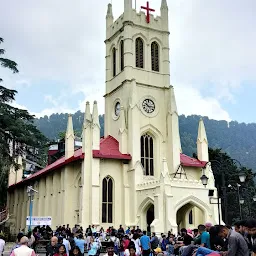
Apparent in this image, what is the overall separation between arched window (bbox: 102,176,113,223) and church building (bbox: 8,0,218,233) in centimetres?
9

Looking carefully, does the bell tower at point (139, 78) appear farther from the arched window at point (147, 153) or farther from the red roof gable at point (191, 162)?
the red roof gable at point (191, 162)

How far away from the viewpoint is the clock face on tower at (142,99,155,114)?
133ft

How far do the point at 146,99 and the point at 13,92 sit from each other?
1315 cm

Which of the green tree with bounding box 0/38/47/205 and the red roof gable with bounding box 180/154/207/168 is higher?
the green tree with bounding box 0/38/47/205

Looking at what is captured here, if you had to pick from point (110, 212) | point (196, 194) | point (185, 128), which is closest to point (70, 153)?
point (110, 212)

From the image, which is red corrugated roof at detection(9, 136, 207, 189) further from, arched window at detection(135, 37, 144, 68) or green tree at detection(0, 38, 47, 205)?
arched window at detection(135, 37, 144, 68)

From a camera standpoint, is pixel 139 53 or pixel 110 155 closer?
pixel 110 155

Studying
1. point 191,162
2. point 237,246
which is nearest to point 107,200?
point 191,162

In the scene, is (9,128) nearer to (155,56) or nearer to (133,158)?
(133,158)

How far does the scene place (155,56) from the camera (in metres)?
43.4

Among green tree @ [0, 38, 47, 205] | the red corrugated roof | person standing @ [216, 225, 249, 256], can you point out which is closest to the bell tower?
the red corrugated roof

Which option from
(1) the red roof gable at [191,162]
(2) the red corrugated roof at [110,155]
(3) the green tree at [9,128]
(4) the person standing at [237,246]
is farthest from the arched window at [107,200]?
(4) the person standing at [237,246]

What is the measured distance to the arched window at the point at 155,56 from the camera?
42.9 metres

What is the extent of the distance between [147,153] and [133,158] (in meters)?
3.29
